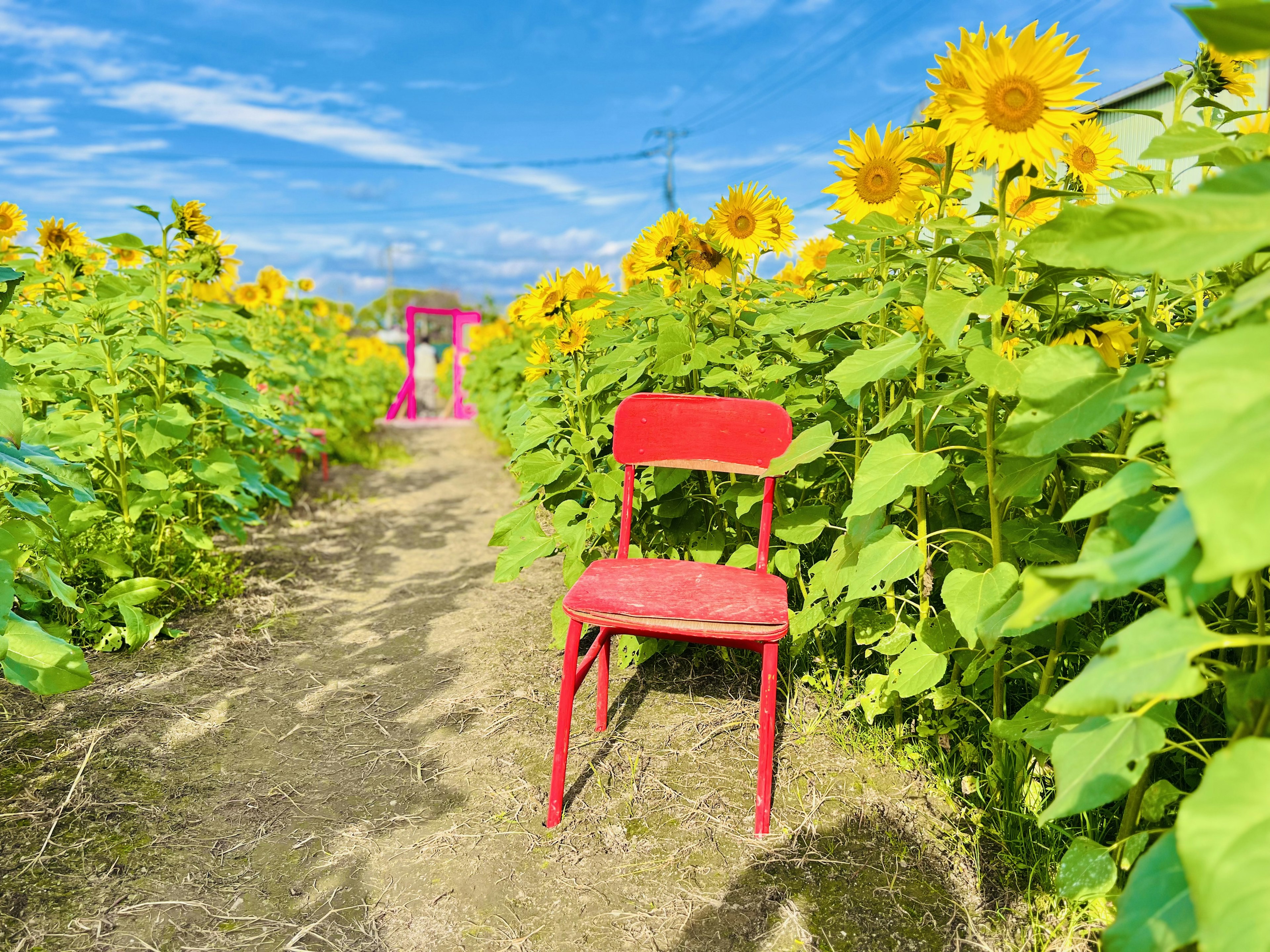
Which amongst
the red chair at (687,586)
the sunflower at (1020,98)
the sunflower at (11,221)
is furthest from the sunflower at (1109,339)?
the sunflower at (11,221)

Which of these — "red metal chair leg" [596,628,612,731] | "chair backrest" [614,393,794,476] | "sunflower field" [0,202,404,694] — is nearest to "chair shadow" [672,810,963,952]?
"red metal chair leg" [596,628,612,731]

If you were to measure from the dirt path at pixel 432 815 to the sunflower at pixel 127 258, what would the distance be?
1591mm

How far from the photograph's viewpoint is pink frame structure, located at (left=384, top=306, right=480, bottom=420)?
11852 mm

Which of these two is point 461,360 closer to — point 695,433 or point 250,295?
point 250,295

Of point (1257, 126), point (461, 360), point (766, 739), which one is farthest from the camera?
point (461, 360)

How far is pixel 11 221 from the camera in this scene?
3.48m

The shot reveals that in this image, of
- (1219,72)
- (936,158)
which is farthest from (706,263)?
(1219,72)

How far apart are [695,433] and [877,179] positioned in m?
0.82

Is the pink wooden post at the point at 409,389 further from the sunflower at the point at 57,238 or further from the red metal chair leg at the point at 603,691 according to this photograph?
the red metal chair leg at the point at 603,691

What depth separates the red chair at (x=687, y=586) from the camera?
1.88m

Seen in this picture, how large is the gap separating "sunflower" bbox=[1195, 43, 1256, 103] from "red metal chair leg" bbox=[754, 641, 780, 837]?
1395 mm

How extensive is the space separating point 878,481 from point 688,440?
31.7 inches

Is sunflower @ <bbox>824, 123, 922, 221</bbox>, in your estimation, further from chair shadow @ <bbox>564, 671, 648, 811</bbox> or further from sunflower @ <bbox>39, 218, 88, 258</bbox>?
sunflower @ <bbox>39, 218, 88, 258</bbox>

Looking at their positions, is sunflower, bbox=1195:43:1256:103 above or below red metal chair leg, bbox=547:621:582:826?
above
